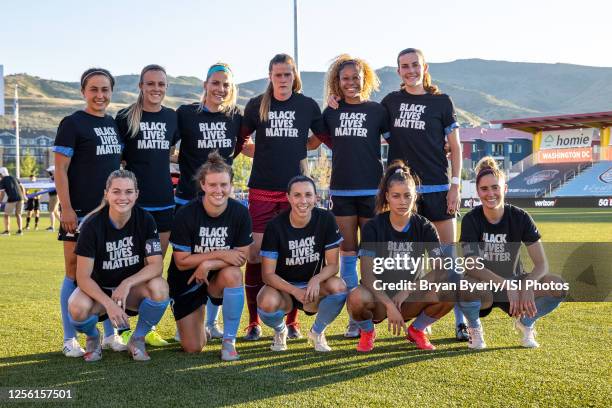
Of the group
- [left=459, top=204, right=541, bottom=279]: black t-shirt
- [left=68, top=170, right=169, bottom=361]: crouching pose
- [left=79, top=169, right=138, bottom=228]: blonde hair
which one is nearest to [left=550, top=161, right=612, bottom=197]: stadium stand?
[left=459, top=204, right=541, bottom=279]: black t-shirt

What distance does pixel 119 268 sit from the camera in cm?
440

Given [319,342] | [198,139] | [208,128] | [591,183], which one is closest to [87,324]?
[319,342]

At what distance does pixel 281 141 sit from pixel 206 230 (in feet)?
3.47

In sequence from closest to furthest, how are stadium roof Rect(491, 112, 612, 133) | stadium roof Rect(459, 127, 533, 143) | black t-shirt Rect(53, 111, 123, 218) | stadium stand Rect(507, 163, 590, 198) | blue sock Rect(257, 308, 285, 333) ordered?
blue sock Rect(257, 308, 285, 333) < black t-shirt Rect(53, 111, 123, 218) < stadium roof Rect(491, 112, 612, 133) < stadium stand Rect(507, 163, 590, 198) < stadium roof Rect(459, 127, 533, 143)

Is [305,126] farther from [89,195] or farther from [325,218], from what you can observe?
[89,195]

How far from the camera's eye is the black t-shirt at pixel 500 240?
457 centimetres

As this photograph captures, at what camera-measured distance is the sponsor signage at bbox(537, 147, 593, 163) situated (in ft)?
128

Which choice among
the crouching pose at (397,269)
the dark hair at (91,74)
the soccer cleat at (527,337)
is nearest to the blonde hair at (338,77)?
the crouching pose at (397,269)

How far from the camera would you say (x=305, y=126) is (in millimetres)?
5195

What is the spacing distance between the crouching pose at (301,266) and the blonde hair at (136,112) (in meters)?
1.26

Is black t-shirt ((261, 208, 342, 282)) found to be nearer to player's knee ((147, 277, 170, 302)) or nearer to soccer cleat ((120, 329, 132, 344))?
player's knee ((147, 277, 170, 302))

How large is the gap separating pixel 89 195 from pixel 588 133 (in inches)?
1518

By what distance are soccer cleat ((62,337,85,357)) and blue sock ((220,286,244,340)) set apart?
99 cm

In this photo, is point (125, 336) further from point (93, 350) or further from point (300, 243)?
point (300, 243)
